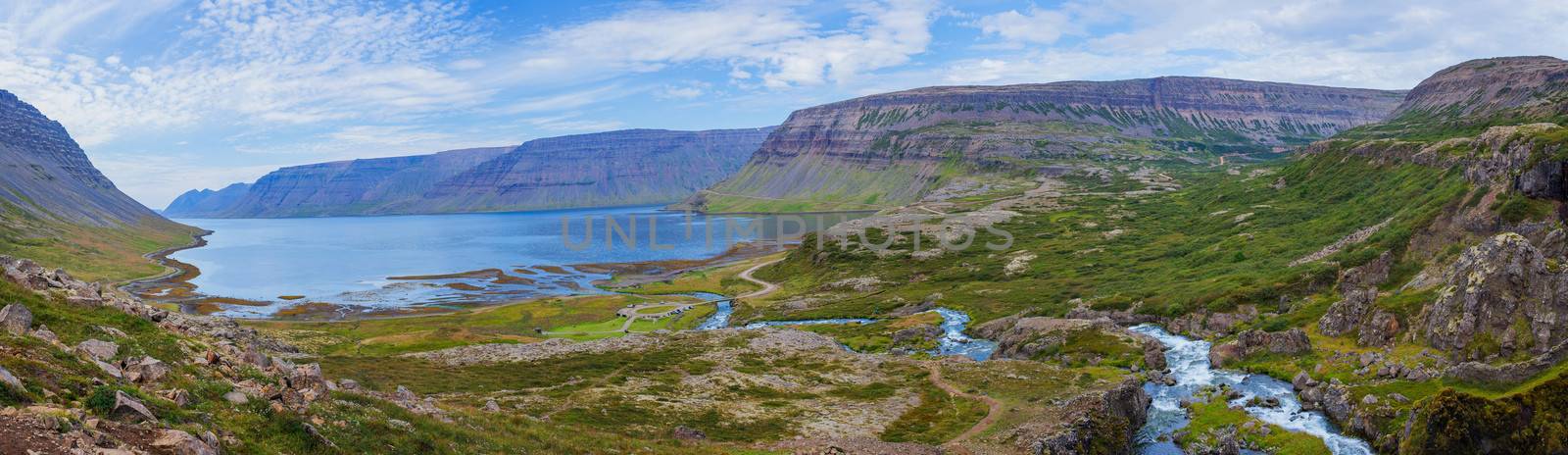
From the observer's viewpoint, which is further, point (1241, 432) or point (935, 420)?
point (935, 420)

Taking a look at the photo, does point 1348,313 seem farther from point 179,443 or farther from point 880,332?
point 179,443

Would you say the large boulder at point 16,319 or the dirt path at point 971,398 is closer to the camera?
the large boulder at point 16,319

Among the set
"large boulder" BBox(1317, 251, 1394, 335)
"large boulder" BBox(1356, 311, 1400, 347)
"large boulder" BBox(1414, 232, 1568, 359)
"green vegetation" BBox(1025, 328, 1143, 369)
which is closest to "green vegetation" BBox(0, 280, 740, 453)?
"green vegetation" BBox(1025, 328, 1143, 369)

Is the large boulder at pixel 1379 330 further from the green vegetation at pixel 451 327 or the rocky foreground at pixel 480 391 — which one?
the green vegetation at pixel 451 327

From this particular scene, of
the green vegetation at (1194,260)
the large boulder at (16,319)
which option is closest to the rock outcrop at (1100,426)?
the green vegetation at (1194,260)

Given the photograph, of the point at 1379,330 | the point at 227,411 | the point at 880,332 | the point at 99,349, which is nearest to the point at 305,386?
the point at 99,349

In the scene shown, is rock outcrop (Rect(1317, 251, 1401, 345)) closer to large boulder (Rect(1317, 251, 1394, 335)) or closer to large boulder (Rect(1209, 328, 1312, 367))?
large boulder (Rect(1317, 251, 1394, 335))
